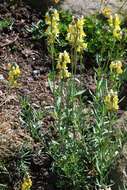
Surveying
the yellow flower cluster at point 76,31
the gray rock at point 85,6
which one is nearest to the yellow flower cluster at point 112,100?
the yellow flower cluster at point 76,31

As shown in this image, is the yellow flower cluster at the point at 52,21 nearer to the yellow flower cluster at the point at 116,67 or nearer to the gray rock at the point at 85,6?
the yellow flower cluster at the point at 116,67

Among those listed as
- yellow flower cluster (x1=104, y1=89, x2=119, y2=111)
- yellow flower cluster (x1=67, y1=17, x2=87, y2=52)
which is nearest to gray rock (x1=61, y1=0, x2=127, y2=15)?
yellow flower cluster (x1=67, y1=17, x2=87, y2=52)

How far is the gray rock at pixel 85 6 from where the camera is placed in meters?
4.91

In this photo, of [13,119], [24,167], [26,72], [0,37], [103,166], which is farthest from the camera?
[0,37]

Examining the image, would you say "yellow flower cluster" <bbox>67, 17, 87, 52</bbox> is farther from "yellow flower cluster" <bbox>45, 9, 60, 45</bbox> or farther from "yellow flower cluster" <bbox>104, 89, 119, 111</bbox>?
"yellow flower cluster" <bbox>104, 89, 119, 111</bbox>

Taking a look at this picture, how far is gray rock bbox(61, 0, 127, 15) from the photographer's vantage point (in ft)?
16.1

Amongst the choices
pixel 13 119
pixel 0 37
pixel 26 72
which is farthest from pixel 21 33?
pixel 13 119

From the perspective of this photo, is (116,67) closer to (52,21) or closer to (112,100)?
(112,100)

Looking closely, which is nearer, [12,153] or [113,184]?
[113,184]

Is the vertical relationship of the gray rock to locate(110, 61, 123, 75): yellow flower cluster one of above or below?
above

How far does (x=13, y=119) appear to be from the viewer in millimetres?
3992

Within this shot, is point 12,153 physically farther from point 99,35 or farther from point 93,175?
point 99,35

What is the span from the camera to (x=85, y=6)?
497 centimetres

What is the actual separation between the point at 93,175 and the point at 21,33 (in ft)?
5.70
